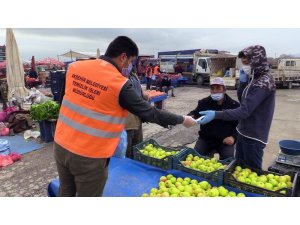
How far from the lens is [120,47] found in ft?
7.41

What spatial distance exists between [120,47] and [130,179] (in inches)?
55.7

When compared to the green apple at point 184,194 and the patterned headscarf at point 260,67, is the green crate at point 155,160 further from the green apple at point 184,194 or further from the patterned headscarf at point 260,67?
the patterned headscarf at point 260,67

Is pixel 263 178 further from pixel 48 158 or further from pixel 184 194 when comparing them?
pixel 48 158

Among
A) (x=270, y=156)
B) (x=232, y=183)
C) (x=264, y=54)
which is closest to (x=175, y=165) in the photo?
(x=232, y=183)

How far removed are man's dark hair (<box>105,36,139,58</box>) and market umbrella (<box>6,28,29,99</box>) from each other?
295 inches

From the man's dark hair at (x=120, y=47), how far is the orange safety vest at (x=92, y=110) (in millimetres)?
123

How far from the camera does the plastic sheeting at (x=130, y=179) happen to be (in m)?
2.69

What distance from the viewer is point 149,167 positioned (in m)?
3.10

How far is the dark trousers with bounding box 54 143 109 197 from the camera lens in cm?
222

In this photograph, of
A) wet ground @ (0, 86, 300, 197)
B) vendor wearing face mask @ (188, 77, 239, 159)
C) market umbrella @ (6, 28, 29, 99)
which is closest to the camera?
vendor wearing face mask @ (188, 77, 239, 159)

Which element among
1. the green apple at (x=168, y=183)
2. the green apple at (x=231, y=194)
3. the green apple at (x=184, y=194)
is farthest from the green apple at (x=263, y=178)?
the green apple at (x=168, y=183)

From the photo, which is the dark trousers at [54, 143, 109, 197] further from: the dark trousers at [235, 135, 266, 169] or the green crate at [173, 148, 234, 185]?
the dark trousers at [235, 135, 266, 169]

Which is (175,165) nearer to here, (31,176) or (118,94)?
(118,94)

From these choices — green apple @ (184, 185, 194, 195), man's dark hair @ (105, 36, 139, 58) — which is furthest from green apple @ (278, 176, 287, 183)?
man's dark hair @ (105, 36, 139, 58)
